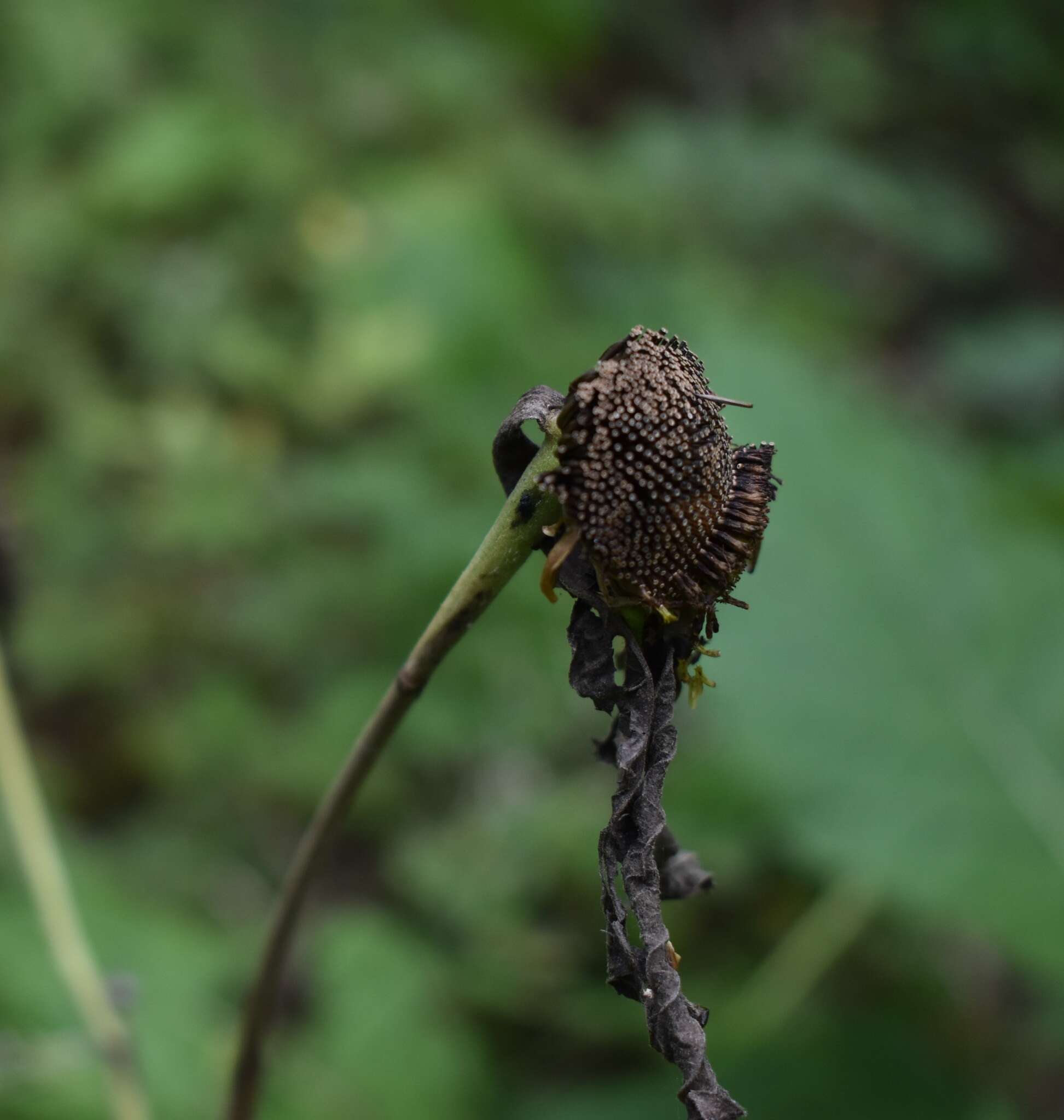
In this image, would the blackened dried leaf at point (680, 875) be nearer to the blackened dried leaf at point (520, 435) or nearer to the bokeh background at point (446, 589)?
the blackened dried leaf at point (520, 435)

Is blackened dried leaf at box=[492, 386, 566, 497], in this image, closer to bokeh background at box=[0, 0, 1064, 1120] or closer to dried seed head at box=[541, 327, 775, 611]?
dried seed head at box=[541, 327, 775, 611]

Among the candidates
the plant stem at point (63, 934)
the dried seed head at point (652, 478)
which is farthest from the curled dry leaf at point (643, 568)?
the plant stem at point (63, 934)

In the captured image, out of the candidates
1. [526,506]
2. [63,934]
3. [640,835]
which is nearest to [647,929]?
[640,835]

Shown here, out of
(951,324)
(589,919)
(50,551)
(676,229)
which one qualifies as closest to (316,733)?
(589,919)

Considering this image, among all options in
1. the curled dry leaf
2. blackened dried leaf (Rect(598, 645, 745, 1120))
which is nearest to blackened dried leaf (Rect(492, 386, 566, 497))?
the curled dry leaf

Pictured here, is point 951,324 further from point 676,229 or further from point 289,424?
point 289,424
